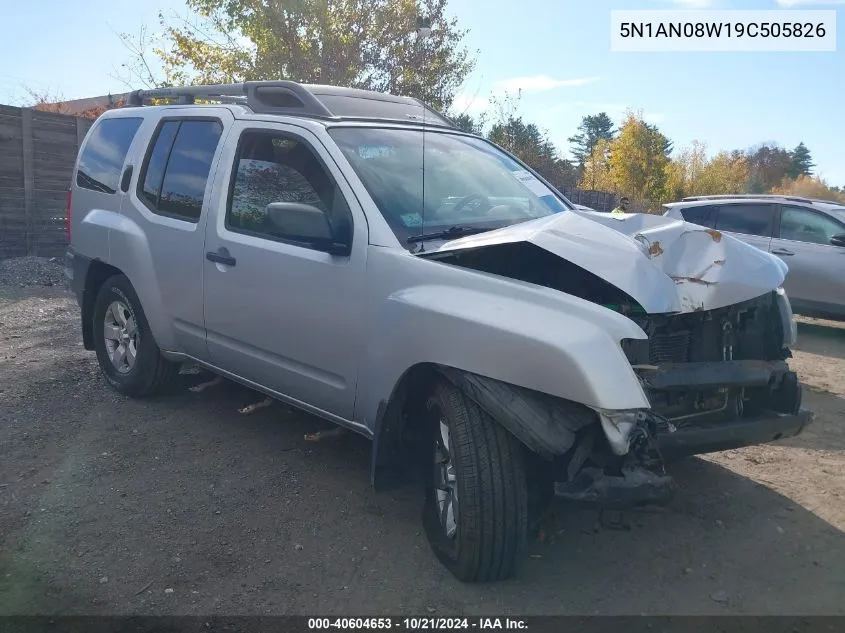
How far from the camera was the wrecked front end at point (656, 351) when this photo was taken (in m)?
2.87

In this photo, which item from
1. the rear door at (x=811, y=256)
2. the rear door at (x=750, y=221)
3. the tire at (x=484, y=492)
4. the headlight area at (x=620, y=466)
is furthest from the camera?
the rear door at (x=750, y=221)

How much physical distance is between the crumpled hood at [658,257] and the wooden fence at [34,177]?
10140 millimetres

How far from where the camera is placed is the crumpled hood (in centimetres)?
315

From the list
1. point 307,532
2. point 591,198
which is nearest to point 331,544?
point 307,532

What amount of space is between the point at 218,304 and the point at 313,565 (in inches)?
70.4

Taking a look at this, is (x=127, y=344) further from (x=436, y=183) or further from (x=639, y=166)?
(x=639, y=166)

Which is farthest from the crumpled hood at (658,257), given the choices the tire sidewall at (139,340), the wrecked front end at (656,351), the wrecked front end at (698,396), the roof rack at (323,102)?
the tire sidewall at (139,340)

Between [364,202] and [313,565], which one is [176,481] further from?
[364,202]

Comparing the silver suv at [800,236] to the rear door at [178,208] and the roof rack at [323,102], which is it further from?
the rear door at [178,208]

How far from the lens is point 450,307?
320 centimetres

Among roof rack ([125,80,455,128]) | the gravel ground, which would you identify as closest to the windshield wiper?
roof rack ([125,80,455,128])

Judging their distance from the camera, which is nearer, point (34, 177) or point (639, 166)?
point (34, 177)

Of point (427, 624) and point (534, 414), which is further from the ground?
point (534, 414)

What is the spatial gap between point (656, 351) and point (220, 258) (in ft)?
8.25
